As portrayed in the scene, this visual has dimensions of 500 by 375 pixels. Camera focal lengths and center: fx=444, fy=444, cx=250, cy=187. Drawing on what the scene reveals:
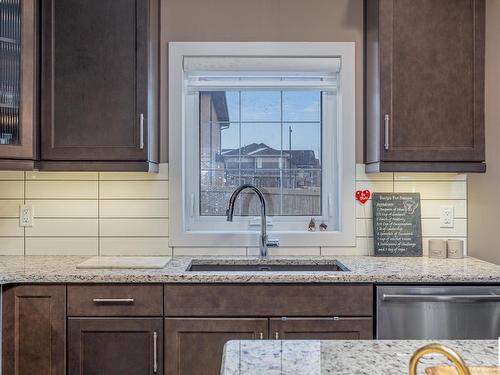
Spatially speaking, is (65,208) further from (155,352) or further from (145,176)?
(155,352)

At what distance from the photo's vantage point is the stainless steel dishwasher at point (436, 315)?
1.91 m

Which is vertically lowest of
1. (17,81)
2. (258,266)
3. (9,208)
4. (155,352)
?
(155,352)

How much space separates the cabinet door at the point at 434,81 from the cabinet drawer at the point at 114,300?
1.32 metres

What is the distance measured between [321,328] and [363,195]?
843 millimetres

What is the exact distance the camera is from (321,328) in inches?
75.5

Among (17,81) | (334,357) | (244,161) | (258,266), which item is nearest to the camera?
(334,357)

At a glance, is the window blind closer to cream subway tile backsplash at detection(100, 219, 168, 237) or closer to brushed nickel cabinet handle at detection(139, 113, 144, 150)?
brushed nickel cabinet handle at detection(139, 113, 144, 150)

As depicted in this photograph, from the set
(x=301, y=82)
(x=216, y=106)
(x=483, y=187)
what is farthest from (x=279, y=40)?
(x=483, y=187)

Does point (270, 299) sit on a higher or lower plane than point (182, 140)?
lower

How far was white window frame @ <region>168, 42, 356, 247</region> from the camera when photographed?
96.0 inches

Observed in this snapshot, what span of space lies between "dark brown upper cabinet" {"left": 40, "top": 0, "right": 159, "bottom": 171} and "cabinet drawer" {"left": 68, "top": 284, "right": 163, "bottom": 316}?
633mm

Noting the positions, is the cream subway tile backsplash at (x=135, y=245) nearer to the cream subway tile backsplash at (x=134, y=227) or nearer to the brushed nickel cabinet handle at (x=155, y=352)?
the cream subway tile backsplash at (x=134, y=227)

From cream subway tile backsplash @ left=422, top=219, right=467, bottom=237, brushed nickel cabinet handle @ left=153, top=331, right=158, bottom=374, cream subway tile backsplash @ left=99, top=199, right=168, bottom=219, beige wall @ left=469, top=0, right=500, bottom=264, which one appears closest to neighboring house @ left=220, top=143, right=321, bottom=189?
cream subway tile backsplash @ left=99, top=199, right=168, bottom=219

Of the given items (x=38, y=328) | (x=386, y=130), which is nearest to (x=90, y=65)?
(x=38, y=328)
